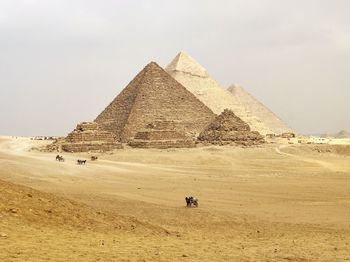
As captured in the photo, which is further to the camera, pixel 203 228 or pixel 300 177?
pixel 300 177

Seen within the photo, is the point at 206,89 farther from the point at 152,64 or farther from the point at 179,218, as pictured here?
the point at 179,218

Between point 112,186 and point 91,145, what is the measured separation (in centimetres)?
2465

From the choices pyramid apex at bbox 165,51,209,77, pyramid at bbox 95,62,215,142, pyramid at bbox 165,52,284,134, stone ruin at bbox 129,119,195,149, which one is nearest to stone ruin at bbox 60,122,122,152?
stone ruin at bbox 129,119,195,149

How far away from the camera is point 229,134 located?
51031mm

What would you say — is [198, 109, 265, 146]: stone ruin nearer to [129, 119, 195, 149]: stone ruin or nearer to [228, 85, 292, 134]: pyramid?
[129, 119, 195, 149]: stone ruin

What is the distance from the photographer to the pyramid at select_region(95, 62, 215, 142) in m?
59.3

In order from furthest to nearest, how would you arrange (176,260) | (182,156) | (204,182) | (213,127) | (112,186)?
1. (213,127)
2. (182,156)
3. (204,182)
4. (112,186)
5. (176,260)

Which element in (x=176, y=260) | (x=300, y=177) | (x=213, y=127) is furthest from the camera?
(x=213, y=127)

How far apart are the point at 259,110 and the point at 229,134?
42.9 meters

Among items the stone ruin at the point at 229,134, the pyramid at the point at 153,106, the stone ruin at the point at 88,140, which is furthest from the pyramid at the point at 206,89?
the stone ruin at the point at 88,140

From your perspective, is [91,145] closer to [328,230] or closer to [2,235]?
[328,230]

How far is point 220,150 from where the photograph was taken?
47000mm

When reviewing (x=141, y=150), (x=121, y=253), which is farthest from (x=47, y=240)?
(x=141, y=150)

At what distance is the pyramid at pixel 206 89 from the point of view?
254 feet
